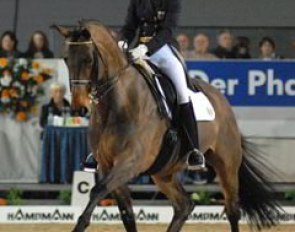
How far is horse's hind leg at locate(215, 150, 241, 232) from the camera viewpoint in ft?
33.2

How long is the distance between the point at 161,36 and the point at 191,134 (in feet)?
2.86

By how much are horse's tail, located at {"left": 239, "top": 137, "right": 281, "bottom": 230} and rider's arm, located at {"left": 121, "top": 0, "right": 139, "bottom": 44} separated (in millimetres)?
1912

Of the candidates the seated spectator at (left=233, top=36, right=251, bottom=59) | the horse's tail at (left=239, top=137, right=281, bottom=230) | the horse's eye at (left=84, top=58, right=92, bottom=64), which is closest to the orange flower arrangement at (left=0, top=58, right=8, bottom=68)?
the seated spectator at (left=233, top=36, right=251, bottom=59)

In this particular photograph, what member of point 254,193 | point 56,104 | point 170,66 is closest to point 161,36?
point 170,66

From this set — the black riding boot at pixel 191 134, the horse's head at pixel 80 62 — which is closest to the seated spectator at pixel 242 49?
the black riding boot at pixel 191 134

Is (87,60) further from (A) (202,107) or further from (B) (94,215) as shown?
(B) (94,215)

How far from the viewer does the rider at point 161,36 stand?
30.0 ft

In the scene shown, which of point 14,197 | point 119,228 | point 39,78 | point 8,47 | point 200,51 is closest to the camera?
point 119,228

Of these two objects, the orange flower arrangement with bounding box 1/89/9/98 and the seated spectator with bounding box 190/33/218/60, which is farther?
the seated spectator with bounding box 190/33/218/60

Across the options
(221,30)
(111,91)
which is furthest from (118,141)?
(221,30)

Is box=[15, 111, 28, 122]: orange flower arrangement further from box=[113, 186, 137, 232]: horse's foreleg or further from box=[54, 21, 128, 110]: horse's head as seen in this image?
box=[54, 21, 128, 110]: horse's head

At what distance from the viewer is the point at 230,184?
10.2 metres

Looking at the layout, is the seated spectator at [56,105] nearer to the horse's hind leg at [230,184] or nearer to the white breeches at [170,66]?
the horse's hind leg at [230,184]

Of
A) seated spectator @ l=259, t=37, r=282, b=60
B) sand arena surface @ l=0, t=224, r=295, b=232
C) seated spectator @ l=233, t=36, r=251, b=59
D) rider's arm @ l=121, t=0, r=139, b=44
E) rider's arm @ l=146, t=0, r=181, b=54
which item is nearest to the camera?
rider's arm @ l=146, t=0, r=181, b=54
